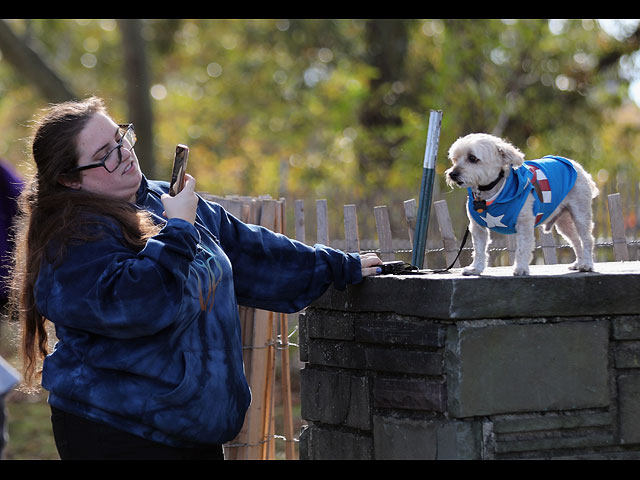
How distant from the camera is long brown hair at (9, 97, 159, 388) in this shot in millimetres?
2602

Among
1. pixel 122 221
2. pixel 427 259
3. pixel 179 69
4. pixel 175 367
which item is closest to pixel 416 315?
pixel 175 367

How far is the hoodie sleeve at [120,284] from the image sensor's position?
2.48 meters

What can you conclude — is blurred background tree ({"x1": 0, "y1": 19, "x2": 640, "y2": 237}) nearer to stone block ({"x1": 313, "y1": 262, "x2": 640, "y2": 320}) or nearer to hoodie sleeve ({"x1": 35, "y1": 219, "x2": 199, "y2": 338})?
stone block ({"x1": 313, "y1": 262, "x2": 640, "y2": 320})

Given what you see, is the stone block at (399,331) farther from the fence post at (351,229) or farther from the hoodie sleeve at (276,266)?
the fence post at (351,229)

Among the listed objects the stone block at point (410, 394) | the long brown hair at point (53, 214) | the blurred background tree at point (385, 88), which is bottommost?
the stone block at point (410, 394)

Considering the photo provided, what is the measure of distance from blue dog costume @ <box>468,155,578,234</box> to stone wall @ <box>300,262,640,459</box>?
10.3 inches

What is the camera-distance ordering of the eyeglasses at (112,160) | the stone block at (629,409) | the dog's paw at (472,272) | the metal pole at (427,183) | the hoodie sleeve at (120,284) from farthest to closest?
the metal pole at (427,183)
the dog's paw at (472,272)
the stone block at (629,409)
the eyeglasses at (112,160)
the hoodie sleeve at (120,284)

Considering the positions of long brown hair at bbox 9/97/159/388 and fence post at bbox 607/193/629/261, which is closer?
long brown hair at bbox 9/97/159/388

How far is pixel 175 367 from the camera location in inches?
104

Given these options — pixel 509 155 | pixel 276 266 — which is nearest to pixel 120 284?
pixel 276 266

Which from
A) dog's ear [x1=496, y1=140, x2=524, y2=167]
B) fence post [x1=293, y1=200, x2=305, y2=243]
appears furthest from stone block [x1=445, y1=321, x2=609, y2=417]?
fence post [x1=293, y1=200, x2=305, y2=243]

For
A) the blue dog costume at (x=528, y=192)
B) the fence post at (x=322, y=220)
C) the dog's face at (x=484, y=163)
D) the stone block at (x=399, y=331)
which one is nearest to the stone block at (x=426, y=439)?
the stone block at (x=399, y=331)

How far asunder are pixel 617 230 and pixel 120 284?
3.60m

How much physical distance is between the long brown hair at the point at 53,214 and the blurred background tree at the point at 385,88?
3462 mm
